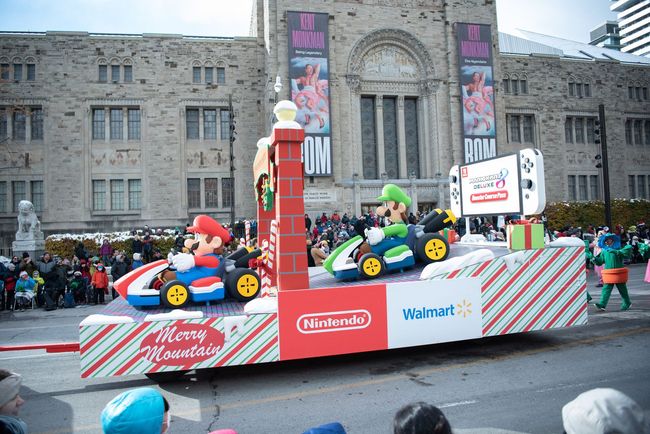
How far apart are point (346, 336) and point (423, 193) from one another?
24.2 metres

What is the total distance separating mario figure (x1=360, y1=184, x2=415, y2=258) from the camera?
294 inches

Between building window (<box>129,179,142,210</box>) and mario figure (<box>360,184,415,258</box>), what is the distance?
78.1 feet

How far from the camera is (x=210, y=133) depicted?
29406 millimetres

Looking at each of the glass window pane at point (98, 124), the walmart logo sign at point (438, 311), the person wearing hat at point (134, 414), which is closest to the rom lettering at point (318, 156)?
the glass window pane at point (98, 124)

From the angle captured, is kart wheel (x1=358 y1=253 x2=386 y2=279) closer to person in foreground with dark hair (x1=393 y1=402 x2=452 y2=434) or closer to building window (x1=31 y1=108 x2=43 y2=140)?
person in foreground with dark hair (x1=393 y1=402 x2=452 y2=434)

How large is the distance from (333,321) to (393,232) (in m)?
2.15

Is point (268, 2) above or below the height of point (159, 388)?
above

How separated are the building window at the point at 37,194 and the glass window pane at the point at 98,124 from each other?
4.42 meters

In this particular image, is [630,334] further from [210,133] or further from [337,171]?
[210,133]

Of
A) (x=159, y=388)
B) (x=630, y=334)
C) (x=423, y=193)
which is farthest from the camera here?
(x=423, y=193)

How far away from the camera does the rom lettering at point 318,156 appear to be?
87.9 feet

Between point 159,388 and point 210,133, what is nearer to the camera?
point 159,388

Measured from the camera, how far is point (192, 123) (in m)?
29.2

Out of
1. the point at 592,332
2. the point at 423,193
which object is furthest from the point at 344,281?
the point at 423,193
